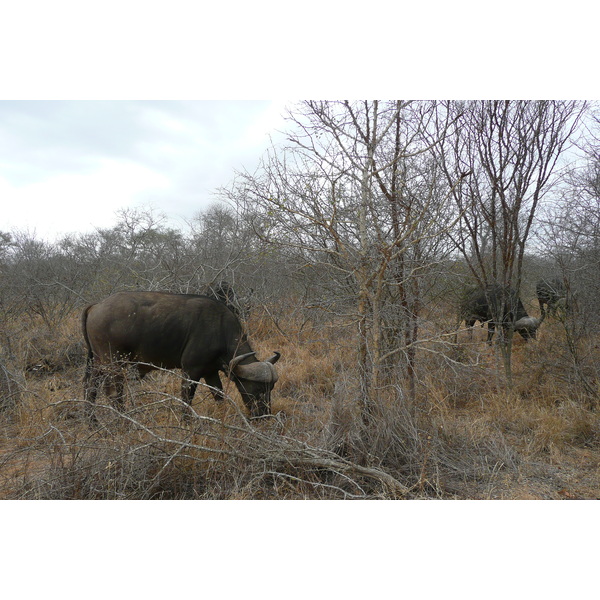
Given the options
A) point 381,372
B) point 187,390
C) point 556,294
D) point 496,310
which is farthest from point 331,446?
point 556,294

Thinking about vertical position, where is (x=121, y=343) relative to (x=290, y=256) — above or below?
below

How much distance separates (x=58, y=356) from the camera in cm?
777

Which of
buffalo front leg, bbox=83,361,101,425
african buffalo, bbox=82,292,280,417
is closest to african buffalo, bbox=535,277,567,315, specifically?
african buffalo, bbox=82,292,280,417

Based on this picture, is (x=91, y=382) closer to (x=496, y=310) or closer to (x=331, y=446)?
(x=331, y=446)

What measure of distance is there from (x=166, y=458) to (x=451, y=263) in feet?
14.5

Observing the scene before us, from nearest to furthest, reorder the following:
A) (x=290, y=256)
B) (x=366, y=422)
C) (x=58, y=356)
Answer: (x=366, y=422) → (x=290, y=256) → (x=58, y=356)

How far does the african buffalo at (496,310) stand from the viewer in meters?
6.20

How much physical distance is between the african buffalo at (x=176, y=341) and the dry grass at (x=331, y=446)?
42 centimetres

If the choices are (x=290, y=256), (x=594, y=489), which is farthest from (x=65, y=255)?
(x=594, y=489)

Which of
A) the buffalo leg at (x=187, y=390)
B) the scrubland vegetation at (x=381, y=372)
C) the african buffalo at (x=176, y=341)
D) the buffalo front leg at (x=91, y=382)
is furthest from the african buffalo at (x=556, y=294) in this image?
the buffalo front leg at (x=91, y=382)

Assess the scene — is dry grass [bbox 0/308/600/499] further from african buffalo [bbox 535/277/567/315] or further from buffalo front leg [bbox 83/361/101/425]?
african buffalo [bbox 535/277/567/315]

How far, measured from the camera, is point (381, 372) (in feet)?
15.5

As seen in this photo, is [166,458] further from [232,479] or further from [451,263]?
[451,263]

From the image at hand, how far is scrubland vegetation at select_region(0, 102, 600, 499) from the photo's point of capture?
380cm
